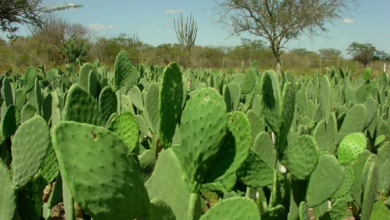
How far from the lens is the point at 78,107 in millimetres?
906

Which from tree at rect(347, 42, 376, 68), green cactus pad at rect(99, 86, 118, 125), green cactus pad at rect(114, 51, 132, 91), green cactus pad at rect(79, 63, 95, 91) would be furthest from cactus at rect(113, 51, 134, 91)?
tree at rect(347, 42, 376, 68)

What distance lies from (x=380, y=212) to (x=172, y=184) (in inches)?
27.5

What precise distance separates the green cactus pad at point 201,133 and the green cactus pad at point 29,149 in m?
0.34

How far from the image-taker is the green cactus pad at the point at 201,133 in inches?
32.8

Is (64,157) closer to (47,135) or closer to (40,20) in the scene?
(47,135)

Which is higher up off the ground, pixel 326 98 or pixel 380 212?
pixel 326 98

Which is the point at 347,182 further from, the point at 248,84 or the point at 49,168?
the point at 248,84

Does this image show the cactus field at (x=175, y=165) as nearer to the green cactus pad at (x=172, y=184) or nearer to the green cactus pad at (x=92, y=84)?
the green cactus pad at (x=172, y=184)

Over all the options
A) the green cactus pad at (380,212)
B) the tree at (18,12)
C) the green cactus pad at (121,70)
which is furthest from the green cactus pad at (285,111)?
the tree at (18,12)

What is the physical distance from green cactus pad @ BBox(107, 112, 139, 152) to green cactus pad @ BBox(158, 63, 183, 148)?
253mm

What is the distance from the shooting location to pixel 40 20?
16.2 m

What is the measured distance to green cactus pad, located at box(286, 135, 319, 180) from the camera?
99 centimetres

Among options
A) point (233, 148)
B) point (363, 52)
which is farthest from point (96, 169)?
point (363, 52)

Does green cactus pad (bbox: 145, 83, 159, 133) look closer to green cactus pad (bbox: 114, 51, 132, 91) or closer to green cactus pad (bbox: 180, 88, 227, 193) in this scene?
green cactus pad (bbox: 114, 51, 132, 91)
